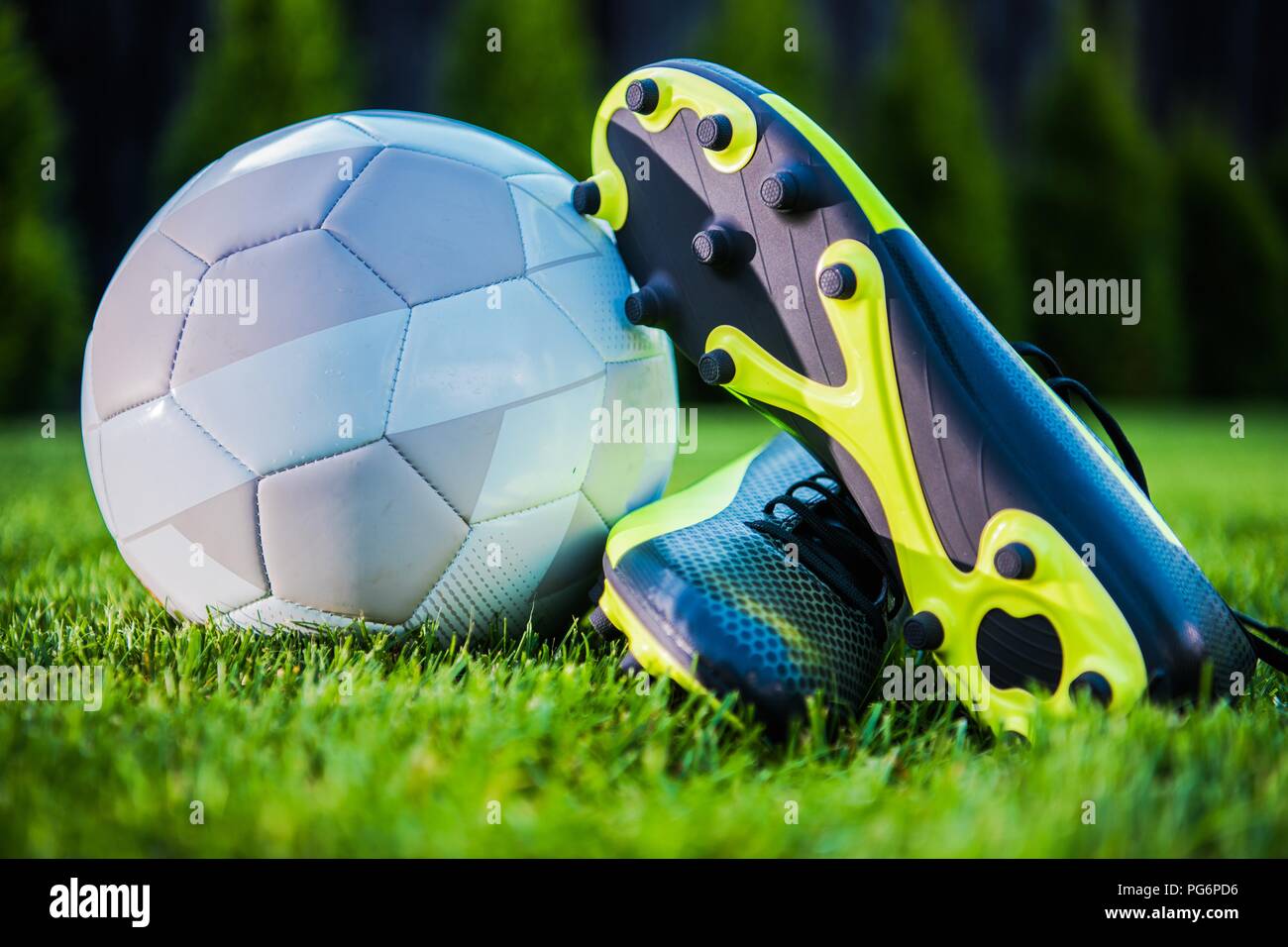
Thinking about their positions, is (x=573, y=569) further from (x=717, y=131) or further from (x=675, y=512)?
(x=717, y=131)

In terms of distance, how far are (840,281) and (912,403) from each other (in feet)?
0.70

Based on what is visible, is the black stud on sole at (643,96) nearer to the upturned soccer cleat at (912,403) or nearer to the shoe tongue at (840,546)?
the upturned soccer cleat at (912,403)

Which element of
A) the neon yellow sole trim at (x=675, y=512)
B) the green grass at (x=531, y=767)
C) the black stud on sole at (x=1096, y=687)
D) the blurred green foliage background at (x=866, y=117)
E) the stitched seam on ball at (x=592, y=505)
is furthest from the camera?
the blurred green foliage background at (x=866, y=117)

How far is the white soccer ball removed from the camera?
159 centimetres

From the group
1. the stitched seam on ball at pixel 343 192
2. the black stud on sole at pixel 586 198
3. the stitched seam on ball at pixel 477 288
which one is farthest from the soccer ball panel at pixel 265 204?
the black stud on sole at pixel 586 198

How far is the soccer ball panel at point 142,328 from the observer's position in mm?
1661

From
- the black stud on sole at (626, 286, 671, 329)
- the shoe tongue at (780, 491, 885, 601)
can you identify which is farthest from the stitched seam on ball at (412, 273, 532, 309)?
the shoe tongue at (780, 491, 885, 601)

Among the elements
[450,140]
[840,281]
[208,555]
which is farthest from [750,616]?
[450,140]

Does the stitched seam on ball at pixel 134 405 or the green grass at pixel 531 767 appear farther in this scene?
the stitched seam on ball at pixel 134 405

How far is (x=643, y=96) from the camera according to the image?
1801 millimetres

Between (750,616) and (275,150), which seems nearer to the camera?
(750,616)

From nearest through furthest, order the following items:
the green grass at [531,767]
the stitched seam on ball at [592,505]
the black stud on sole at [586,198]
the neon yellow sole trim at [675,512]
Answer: the green grass at [531,767], the neon yellow sole trim at [675,512], the stitched seam on ball at [592,505], the black stud on sole at [586,198]

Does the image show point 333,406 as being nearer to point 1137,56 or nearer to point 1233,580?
point 1233,580

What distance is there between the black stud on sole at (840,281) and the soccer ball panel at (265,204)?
0.79m
